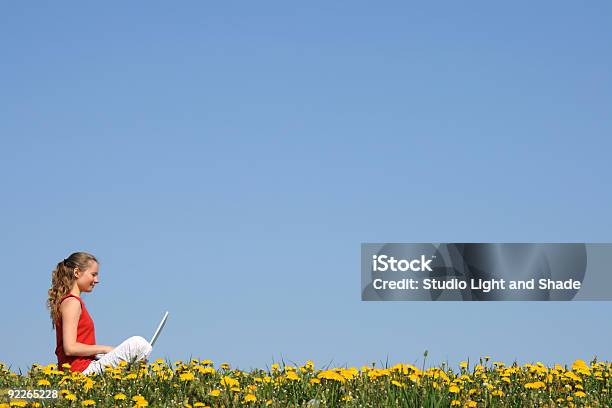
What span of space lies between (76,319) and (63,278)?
2.17 feet

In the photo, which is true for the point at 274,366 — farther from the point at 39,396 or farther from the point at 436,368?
the point at 39,396

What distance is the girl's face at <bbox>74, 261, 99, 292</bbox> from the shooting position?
1058cm

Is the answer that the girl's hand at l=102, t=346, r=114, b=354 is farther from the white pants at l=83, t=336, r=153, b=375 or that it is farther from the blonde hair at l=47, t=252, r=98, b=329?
the blonde hair at l=47, t=252, r=98, b=329

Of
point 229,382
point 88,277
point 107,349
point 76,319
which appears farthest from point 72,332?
point 229,382

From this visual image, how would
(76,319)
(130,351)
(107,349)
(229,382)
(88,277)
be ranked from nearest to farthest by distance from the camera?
(229,382)
(130,351)
(107,349)
(76,319)
(88,277)

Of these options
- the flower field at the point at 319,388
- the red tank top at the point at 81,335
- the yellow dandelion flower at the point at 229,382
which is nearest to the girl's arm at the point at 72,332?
the red tank top at the point at 81,335

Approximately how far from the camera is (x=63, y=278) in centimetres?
1060

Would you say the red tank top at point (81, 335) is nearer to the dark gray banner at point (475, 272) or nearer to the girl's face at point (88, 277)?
the girl's face at point (88, 277)

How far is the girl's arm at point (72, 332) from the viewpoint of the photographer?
10.0m

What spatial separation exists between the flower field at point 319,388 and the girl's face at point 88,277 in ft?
5.76

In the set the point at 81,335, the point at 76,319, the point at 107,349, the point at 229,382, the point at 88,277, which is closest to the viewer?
the point at 229,382

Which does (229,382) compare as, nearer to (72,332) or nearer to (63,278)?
(72,332)

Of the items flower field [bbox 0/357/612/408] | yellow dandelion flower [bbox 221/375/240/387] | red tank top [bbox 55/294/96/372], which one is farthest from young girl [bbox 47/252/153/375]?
yellow dandelion flower [bbox 221/375/240/387]

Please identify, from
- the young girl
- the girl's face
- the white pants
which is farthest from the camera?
the girl's face
